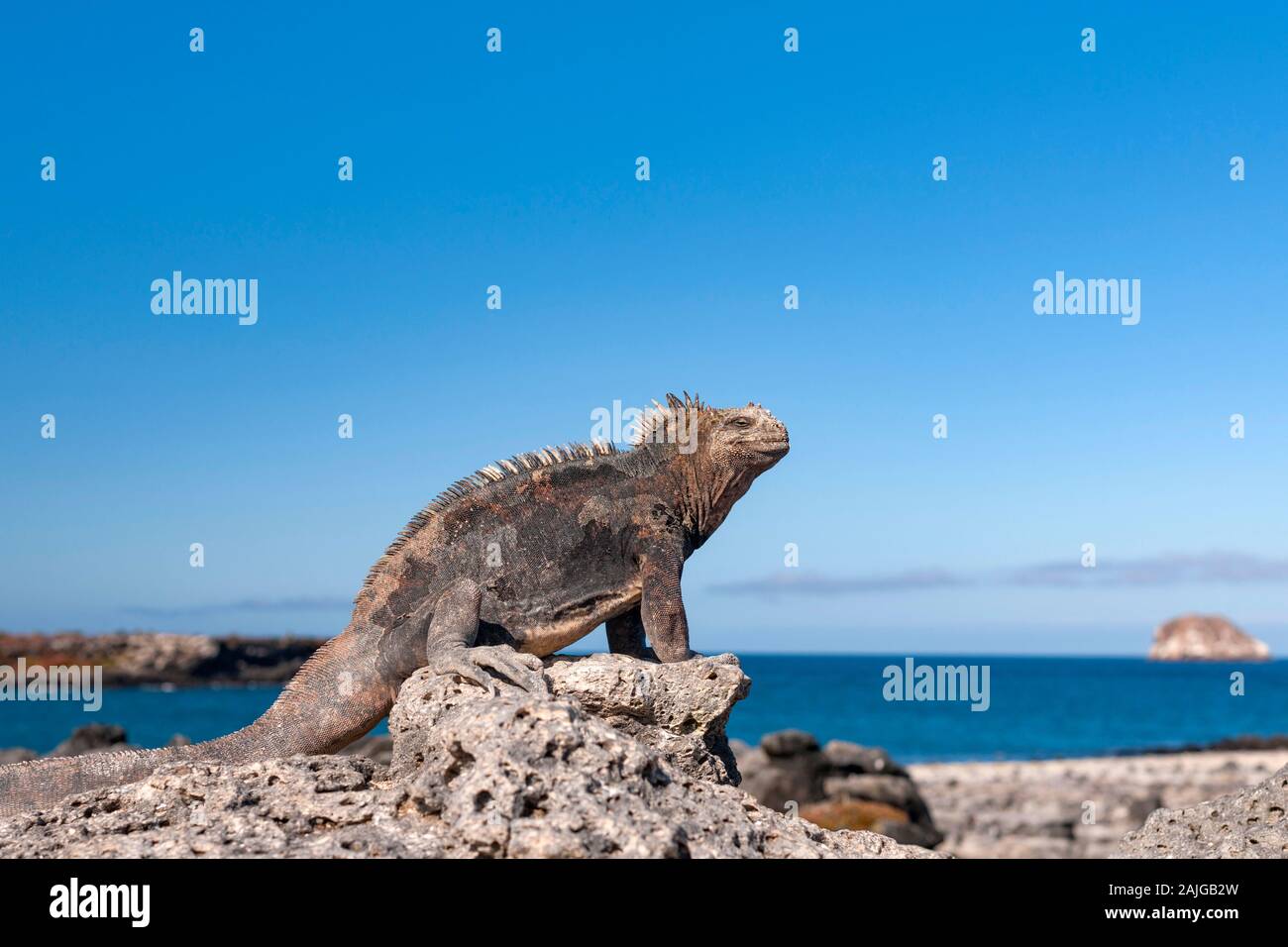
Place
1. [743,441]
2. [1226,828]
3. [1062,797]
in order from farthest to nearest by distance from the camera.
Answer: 1. [1062,797]
2. [743,441]
3. [1226,828]

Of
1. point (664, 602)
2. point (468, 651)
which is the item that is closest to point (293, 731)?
point (468, 651)

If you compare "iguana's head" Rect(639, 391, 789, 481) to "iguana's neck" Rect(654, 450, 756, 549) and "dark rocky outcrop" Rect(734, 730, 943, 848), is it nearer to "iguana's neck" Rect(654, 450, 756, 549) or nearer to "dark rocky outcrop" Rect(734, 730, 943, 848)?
"iguana's neck" Rect(654, 450, 756, 549)

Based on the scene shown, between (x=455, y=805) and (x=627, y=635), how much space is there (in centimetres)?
304

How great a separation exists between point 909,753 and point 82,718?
146ft

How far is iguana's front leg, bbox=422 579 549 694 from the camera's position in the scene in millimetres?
5566

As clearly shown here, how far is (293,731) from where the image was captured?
242 inches

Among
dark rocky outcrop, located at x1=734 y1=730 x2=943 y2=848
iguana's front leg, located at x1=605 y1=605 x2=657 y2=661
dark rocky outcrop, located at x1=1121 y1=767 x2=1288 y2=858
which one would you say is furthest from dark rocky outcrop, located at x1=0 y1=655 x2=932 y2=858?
dark rocky outcrop, located at x1=734 y1=730 x2=943 y2=848

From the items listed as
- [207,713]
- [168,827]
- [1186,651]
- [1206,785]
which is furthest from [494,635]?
[1186,651]

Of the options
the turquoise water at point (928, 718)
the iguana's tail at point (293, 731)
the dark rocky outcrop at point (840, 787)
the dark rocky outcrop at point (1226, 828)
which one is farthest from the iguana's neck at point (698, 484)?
the turquoise water at point (928, 718)

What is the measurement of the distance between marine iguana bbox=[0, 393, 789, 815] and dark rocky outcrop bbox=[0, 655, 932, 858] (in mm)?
870

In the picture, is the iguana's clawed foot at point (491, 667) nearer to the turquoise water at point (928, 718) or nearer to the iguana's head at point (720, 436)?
the iguana's head at point (720, 436)

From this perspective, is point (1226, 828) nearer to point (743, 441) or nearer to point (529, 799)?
point (743, 441)

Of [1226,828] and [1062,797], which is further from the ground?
[1226,828]

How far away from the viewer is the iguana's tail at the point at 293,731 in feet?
18.9
